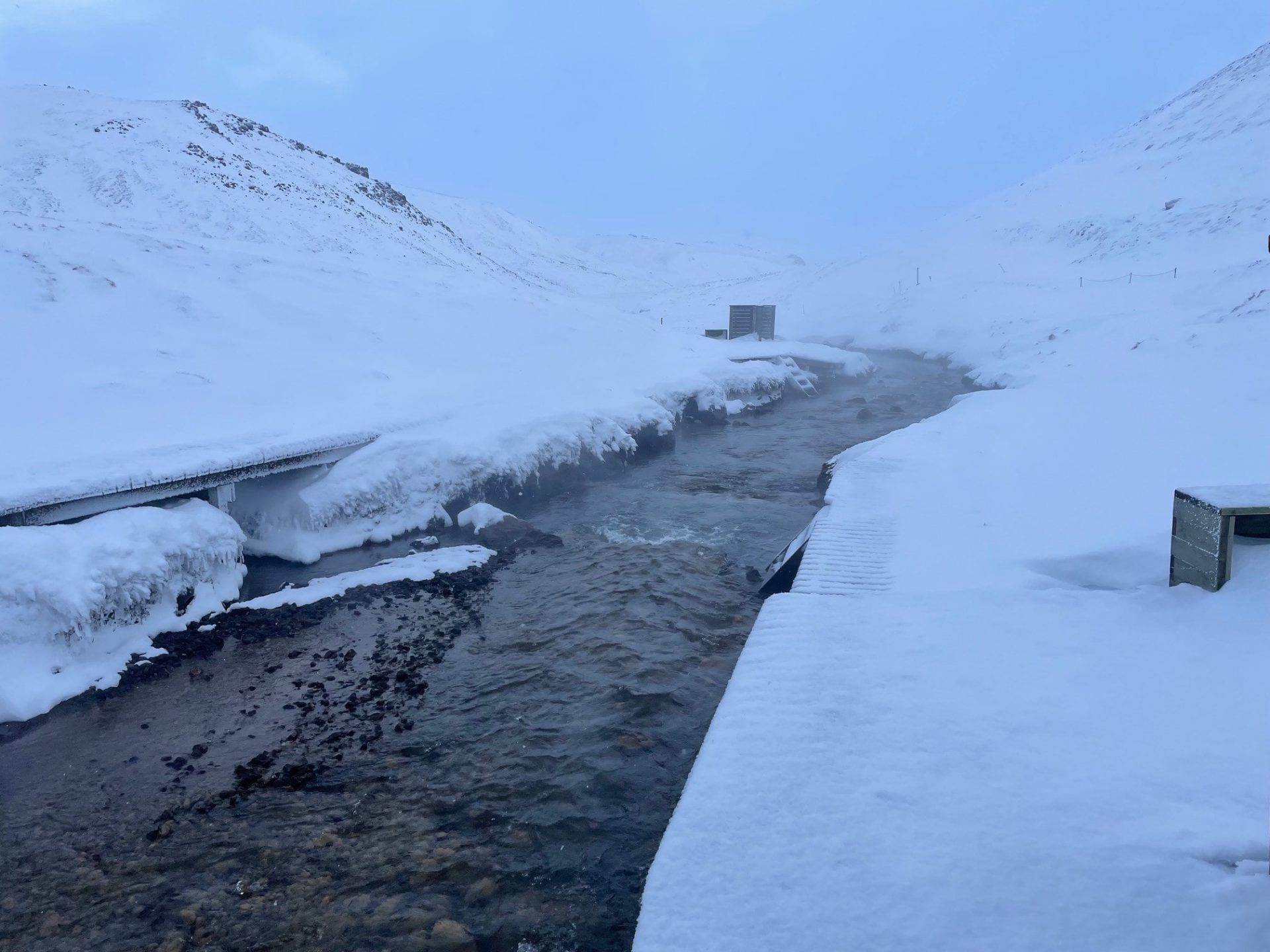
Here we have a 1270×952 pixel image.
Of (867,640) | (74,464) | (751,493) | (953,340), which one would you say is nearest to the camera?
Result: (867,640)

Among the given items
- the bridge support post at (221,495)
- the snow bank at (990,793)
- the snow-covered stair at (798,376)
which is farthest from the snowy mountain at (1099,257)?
the bridge support post at (221,495)

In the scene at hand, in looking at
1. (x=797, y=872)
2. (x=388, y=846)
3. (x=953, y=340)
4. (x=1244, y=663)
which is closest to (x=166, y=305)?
(x=388, y=846)

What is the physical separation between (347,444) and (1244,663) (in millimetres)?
11448

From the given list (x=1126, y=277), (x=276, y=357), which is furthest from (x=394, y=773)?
(x=1126, y=277)

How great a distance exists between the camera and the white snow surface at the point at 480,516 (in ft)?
40.1

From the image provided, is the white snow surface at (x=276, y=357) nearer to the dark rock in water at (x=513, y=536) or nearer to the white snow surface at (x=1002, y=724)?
the dark rock in water at (x=513, y=536)

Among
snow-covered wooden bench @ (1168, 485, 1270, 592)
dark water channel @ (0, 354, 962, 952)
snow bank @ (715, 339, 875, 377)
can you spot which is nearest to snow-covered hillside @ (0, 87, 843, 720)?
dark water channel @ (0, 354, 962, 952)

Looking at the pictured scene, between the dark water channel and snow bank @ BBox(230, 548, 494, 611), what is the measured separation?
304 mm

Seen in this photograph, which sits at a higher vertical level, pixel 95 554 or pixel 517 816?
pixel 95 554

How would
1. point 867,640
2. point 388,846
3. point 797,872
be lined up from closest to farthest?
point 797,872 → point 388,846 → point 867,640

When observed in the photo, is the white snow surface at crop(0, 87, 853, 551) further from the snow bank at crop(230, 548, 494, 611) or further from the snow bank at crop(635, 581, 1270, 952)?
the snow bank at crop(635, 581, 1270, 952)

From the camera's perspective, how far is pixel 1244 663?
458 centimetres

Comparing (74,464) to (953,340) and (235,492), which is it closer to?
(235,492)

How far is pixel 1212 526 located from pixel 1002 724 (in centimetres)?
216
